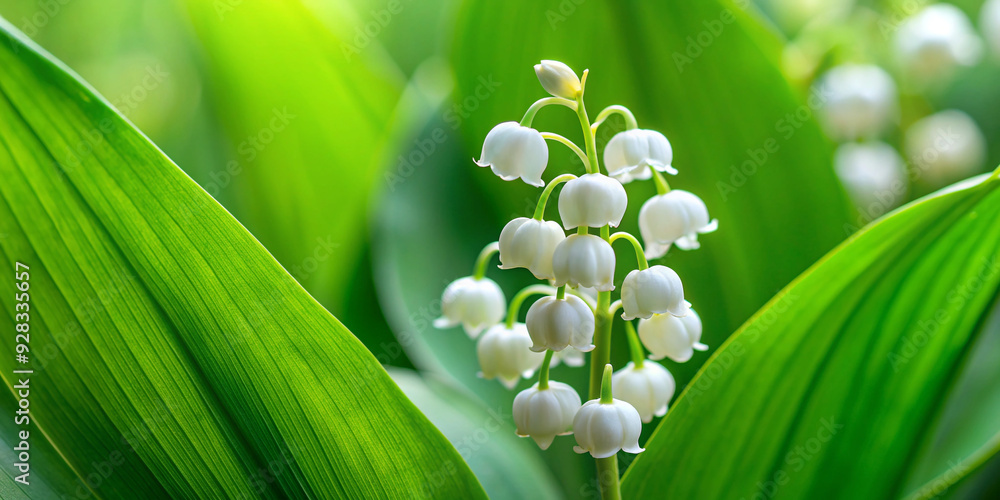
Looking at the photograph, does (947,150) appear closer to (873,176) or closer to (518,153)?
(873,176)

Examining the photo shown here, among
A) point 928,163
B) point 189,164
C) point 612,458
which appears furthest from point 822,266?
point 189,164

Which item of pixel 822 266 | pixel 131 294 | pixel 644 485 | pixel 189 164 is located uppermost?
pixel 189 164

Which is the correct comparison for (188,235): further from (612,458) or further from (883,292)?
Result: (883,292)
